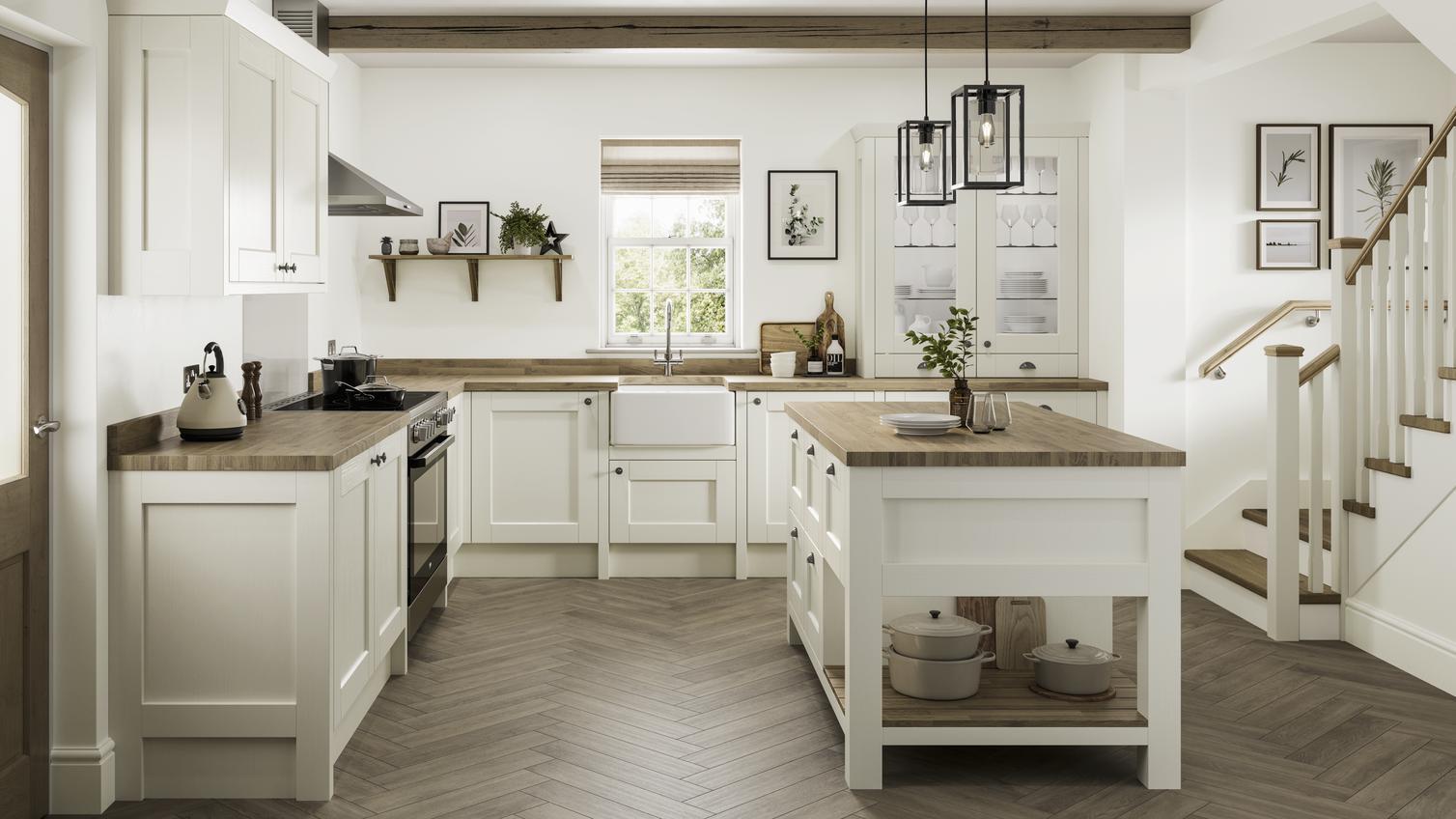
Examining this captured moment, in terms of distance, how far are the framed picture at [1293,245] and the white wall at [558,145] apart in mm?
1212

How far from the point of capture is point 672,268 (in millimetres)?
6328

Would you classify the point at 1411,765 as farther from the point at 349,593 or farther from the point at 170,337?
the point at 170,337

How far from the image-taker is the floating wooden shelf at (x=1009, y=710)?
3039 millimetres

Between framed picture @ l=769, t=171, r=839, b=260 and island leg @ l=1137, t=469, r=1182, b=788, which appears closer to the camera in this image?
island leg @ l=1137, t=469, r=1182, b=788

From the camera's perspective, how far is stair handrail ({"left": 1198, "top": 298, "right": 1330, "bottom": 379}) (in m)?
5.42

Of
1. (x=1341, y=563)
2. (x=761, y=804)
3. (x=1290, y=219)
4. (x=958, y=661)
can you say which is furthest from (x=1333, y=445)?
(x=761, y=804)

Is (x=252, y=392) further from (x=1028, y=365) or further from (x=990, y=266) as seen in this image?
(x=1028, y=365)

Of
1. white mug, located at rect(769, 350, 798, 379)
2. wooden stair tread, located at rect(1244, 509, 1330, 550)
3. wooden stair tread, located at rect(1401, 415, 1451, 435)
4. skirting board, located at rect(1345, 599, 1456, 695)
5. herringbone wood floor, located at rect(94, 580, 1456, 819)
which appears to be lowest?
herringbone wood floor, located at rect(94, 580, 1456, 819)

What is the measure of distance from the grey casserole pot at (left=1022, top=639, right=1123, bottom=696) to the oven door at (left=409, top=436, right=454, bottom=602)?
7.10 feet

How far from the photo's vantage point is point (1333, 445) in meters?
4.51

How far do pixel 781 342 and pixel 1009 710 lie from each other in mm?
3256

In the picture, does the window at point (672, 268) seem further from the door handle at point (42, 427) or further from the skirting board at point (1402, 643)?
the door handle at point (42, 427)

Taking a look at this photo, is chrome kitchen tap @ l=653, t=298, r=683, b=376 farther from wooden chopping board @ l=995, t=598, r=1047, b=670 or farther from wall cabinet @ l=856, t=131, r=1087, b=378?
wooden chopping board @ l=995, t=598, r=1047, b=670

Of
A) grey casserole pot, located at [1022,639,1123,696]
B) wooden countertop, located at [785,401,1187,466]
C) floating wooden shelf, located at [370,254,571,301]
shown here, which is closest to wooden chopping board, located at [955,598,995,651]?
grey casserole pot, located at [1022,639,1123,696]
